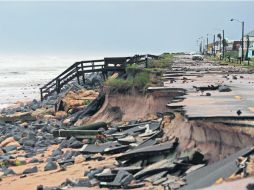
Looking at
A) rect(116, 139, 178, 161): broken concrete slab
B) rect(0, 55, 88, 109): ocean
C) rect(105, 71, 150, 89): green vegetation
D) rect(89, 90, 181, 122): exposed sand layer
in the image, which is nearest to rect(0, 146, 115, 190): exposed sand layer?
rect(116, 139, 178, 161): broken concrete slab

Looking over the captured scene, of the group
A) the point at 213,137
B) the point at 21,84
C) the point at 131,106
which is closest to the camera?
the point at 213,137

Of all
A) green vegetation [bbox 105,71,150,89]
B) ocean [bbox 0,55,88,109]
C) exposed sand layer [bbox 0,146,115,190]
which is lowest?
ocean [bbox 0,55,88,109]

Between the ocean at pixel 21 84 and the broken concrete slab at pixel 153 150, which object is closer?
the broken concrete slab at pixel 153 150

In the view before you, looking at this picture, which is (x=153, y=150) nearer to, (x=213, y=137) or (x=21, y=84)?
(x=213, y=137)

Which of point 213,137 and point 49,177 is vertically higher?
point 213,137

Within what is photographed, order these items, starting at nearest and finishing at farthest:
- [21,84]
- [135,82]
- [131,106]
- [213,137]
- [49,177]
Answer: [213,137] → [49,177] → [131,106] → [135,82] → [21,84]

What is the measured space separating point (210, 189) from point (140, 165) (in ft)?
13.9

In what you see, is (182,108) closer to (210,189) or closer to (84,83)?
(210,189)

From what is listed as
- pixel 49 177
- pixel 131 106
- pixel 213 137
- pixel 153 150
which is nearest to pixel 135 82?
pixel 131 106

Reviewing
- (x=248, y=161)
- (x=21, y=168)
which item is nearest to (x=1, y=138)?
(x=21, y=168)

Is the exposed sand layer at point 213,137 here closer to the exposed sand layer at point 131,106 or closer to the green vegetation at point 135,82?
the exposed sand layer at point 131,106

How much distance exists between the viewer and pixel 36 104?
3872cm

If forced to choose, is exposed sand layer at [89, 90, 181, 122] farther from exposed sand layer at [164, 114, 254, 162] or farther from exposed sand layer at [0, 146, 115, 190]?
exposed sand layer at [164, 114, 254, 162]

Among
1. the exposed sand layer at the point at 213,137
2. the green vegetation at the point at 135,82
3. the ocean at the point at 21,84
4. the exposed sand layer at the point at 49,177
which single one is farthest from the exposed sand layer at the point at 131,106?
the ocean at the point at 21,84
